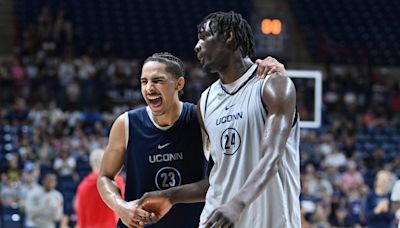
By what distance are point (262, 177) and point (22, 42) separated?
16368 millimetres

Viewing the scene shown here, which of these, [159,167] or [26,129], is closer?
→ [159,167]

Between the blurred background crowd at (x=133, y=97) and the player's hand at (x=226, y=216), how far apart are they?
6.39 meters

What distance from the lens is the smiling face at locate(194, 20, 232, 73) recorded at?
143 inches

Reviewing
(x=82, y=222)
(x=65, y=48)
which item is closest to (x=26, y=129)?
(x=65, y=48)

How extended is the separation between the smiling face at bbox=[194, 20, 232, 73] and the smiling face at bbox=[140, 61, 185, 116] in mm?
629

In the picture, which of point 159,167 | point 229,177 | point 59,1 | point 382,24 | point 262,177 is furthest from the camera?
point 382,24

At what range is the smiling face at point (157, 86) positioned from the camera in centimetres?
425

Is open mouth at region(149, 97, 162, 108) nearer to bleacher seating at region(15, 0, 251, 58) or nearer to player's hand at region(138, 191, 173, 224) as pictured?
player's hand at region(138, 191, 173, 224)

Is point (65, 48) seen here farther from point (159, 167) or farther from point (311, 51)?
point (159, 167)

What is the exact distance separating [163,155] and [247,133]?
1.01 meters

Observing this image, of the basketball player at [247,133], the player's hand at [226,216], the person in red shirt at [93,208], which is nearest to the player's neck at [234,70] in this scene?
the basketball player at [247,133]

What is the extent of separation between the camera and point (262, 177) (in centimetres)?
325

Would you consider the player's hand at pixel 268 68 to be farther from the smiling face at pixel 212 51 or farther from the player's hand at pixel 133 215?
the player's hand at pixel 133 215

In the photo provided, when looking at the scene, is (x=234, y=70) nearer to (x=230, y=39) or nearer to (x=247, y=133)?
(x=230, y=39)
